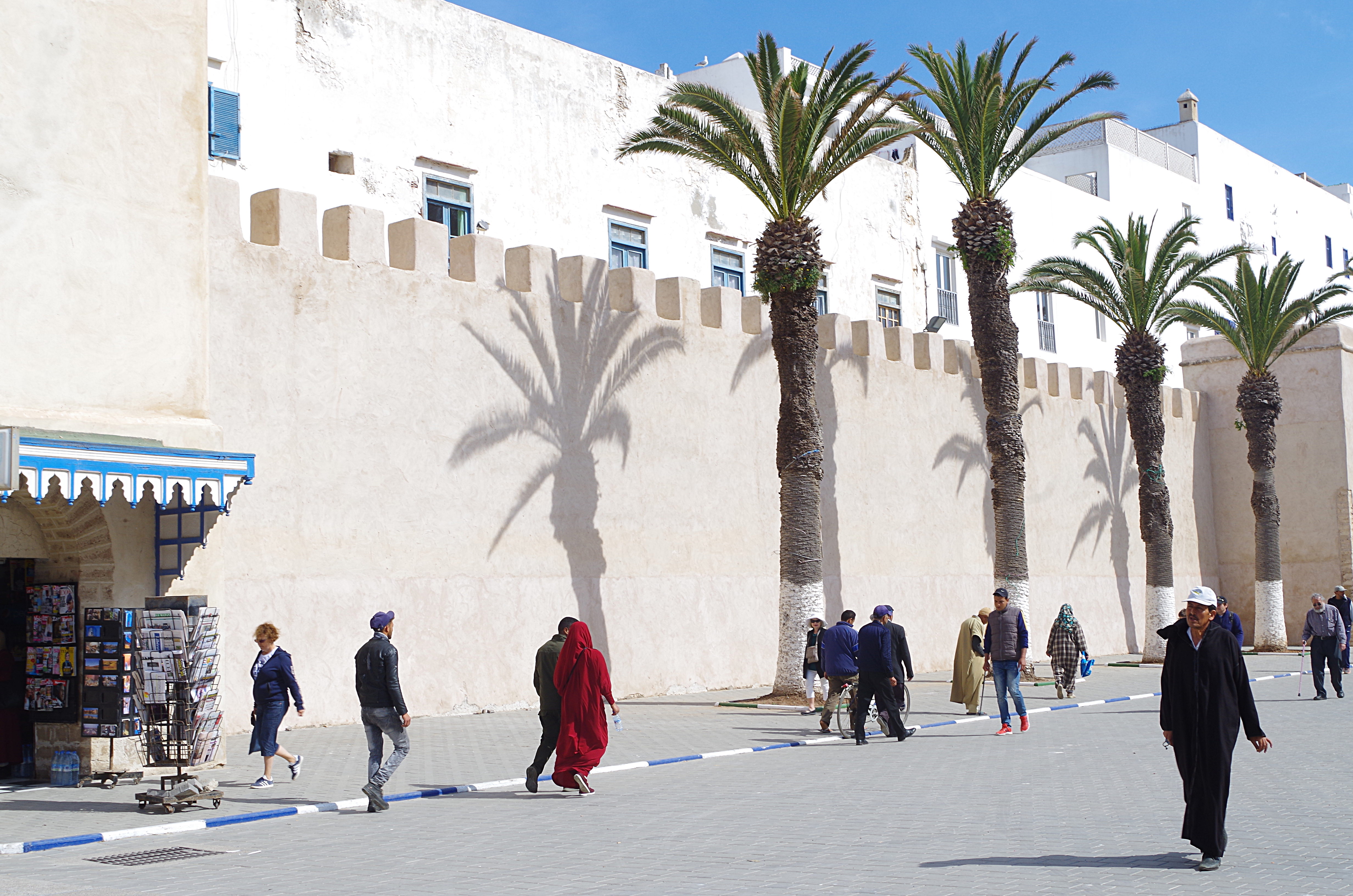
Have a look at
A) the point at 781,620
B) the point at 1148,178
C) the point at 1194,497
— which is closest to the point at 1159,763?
the point at 781,620

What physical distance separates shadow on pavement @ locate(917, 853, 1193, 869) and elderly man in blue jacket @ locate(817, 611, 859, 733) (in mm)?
7073

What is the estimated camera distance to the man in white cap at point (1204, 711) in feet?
25.9

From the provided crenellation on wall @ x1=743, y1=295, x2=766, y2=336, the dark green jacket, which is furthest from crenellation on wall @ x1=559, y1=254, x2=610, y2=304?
the dark green jacket

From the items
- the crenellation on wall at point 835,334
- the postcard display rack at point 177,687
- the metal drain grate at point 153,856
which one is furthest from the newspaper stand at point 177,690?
the crenellation on wall at point 835,334

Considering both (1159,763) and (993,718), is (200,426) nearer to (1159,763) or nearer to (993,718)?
(1159,763)

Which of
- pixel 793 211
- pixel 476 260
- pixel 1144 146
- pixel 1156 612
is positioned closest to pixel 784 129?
pixel 793 211

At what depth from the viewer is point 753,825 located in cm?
973

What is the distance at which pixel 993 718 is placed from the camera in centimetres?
1781

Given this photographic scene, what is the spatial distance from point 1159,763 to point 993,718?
511 cm

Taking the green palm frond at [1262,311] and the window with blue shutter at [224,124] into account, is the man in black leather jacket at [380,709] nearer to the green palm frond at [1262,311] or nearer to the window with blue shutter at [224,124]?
the window with blue shutter at [224,124]

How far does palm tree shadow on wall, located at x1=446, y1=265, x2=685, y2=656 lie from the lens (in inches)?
749

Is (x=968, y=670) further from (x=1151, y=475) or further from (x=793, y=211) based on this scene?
(x=1151, y=475)

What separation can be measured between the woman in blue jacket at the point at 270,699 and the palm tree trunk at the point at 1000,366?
1492 cm

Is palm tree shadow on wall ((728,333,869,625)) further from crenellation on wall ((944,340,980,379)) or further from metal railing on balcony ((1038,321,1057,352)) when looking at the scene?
metal railing on balcony ((1038,321,1057,352))
